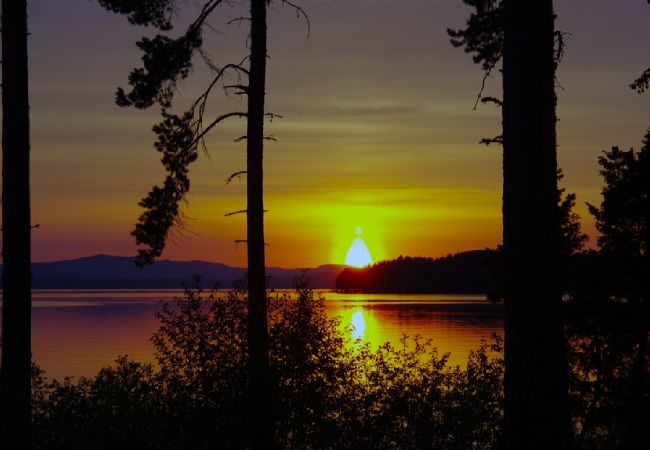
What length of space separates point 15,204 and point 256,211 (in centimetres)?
447

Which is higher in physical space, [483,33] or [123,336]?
[483,33]

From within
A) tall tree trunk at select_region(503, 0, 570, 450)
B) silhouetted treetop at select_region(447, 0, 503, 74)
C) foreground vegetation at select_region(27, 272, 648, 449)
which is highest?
silhouetted treetop at select_region(447, 0, 503, 74)

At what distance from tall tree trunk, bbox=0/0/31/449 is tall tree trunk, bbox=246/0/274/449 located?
4.11 meters

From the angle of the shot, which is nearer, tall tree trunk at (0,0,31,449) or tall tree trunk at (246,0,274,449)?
A: tall tree trunk at (0,0,31,449)

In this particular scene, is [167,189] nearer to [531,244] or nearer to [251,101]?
[251,101]

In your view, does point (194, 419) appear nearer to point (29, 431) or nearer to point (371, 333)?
point (29, 431)

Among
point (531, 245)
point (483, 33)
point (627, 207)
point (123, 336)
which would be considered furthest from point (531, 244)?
point (123, 336)

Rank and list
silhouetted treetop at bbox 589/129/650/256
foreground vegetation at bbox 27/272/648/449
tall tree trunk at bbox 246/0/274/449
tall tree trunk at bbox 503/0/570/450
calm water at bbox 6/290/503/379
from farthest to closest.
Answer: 1. calm water at bbox 6/290/503/379
2. silhouetted treetop at bbox 589/129/650/256
3. tall tree trunk at bbox 246/0/274/449
4. foreground vegetation at bbox 27/272/648/449
5. tall tree trunk at bbox 503/0/570/450

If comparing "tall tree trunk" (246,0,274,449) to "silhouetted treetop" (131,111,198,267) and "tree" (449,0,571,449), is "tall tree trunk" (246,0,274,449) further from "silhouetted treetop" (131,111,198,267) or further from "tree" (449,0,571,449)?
"tree" (449,0,571,449)

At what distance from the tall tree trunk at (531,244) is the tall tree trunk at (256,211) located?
8381 mm

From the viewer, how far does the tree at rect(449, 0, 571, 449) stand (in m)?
7.38

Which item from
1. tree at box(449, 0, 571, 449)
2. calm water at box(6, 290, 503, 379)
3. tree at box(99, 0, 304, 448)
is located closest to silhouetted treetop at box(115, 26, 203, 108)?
tree at box(99, 0, 304, 448)

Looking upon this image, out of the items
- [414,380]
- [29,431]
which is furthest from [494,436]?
[29,431]

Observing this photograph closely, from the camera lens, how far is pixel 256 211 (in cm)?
1576
